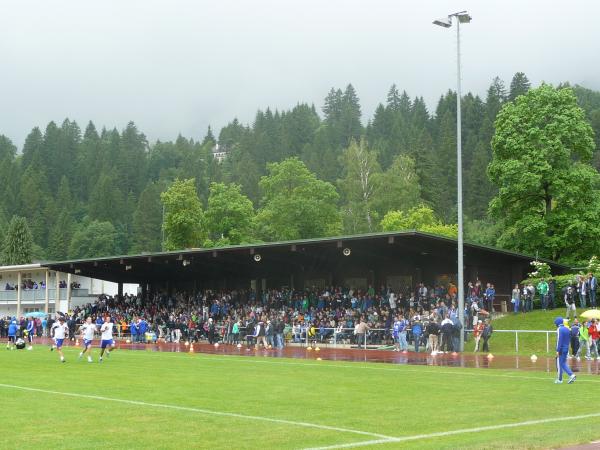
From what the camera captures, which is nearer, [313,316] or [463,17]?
[463,17]

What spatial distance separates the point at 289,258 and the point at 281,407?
1329 inches

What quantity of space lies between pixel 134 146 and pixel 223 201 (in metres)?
86.4

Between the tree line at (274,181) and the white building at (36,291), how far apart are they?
10905 mm

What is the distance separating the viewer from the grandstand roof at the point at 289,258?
40.6 m

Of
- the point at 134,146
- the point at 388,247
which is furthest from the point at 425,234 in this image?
the point at 134,146

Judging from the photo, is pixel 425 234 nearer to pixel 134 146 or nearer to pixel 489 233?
pixel 489 233

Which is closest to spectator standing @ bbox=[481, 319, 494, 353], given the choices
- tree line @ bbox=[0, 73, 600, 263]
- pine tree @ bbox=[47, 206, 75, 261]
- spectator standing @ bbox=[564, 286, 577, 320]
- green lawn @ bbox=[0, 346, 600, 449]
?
spectator standing @ bbox=[564, 286, 577, 320]

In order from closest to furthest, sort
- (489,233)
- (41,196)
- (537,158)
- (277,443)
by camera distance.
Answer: (277,443) < (537,158) < (489,233) < (41,196)

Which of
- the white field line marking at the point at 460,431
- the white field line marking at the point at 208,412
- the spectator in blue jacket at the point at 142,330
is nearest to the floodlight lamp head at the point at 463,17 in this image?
the white field line marking at the point at 460,431

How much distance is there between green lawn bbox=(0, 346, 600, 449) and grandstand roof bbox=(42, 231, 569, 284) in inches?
650

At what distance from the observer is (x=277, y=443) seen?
10.7 metres

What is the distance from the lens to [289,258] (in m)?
48.5

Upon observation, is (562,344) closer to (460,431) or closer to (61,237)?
(460,431)

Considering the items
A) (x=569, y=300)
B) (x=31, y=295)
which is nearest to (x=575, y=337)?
(x=569, y=300)
